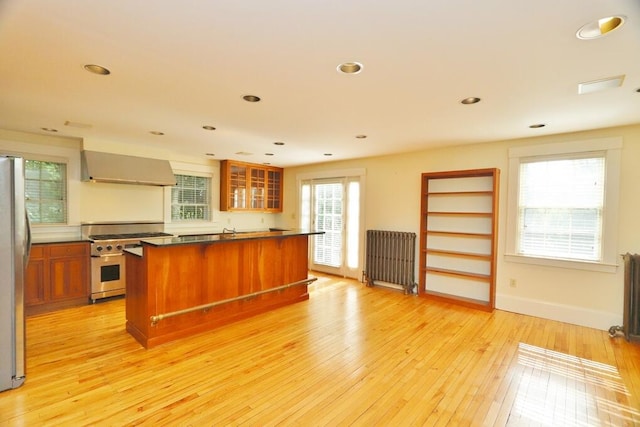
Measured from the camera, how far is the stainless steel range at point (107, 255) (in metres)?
4.20

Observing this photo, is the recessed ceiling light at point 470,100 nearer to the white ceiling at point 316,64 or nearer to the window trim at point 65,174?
the white ceiling at point 316,64

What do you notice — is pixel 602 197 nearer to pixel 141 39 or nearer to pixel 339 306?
pixel 339 306

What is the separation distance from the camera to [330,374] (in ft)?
8.30

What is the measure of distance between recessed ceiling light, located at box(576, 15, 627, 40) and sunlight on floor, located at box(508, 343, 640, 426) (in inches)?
96.5

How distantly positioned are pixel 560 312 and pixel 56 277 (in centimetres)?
662

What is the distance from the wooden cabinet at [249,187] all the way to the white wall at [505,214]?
2.10 meters

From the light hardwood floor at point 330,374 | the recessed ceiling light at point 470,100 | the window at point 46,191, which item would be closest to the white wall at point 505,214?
the light hardwood floor at point 330,374

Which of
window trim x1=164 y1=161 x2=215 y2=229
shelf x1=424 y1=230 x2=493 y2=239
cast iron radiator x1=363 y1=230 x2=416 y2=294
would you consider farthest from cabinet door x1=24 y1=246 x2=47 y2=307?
shelf x1=424 y1=230 x2=493 y2=239

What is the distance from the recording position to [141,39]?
5.83 ft

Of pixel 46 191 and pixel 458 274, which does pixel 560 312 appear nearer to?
pixel 458 274

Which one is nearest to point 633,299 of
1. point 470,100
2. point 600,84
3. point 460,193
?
point 460,193

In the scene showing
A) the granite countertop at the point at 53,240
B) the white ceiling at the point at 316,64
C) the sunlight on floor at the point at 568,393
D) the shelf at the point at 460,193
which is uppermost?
the white ceiling at the point at 316,64

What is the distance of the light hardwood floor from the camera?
2029mm

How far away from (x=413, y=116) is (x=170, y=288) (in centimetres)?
316
